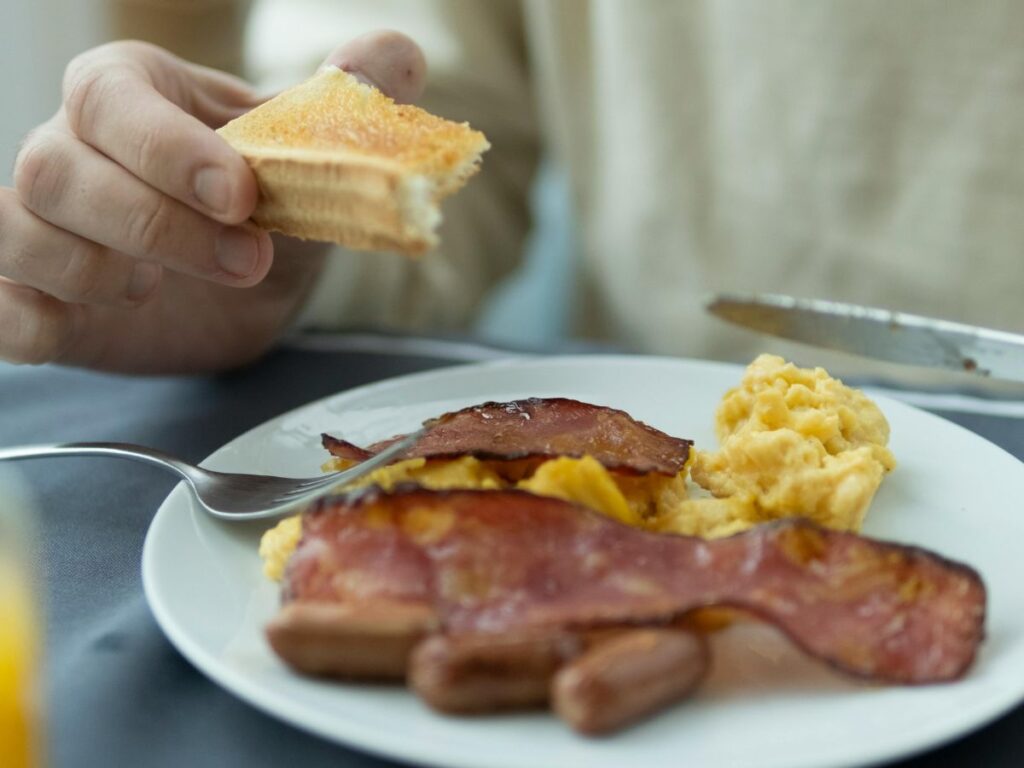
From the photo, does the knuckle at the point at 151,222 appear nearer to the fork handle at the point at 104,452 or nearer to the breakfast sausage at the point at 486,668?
the fork handle at the point at 104,452

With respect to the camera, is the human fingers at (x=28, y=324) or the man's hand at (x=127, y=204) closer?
the man's hand at (x=127, y=204)

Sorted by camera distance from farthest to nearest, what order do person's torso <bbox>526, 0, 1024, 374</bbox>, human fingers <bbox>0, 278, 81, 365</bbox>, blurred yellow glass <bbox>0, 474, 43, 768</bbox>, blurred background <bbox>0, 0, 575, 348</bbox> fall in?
1. blurred background <bbox>0, 0, 575, 348</bbox>
2. person's torso <bbox>526, 0, 1024, 374</bbox>
3. human fingers <bbox>0, 278, 81, 365</bbox>
4. blurred yellow glass <bbox>0, 474, 43, 768</bbox>

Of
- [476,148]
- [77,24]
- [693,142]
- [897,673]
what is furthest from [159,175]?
[77,24]

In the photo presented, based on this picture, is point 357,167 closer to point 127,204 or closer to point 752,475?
point 127,204

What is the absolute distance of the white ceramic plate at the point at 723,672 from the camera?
0.72 m

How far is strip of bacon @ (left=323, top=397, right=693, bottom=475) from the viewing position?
3.46ft

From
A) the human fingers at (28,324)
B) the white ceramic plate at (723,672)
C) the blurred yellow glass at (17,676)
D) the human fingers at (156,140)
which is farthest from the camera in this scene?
the human fingers at (28,324)

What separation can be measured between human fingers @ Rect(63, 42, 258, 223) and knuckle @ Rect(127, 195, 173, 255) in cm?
2

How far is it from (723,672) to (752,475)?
12.2 inches

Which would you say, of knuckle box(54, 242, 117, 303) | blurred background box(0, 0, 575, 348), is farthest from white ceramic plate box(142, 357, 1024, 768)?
blurred background box(0, 0, 575, 348)

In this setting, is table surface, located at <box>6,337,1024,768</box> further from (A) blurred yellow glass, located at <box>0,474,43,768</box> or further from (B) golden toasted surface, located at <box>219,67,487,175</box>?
(B) golden toasted surface, located at <box>219,67,487,175</box>

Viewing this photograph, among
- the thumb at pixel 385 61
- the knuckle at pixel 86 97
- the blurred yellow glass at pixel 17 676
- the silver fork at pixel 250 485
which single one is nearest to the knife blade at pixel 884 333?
the thumb at pixel 385 61

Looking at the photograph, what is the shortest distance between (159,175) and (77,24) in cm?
218

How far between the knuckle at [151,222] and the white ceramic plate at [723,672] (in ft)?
0.86
